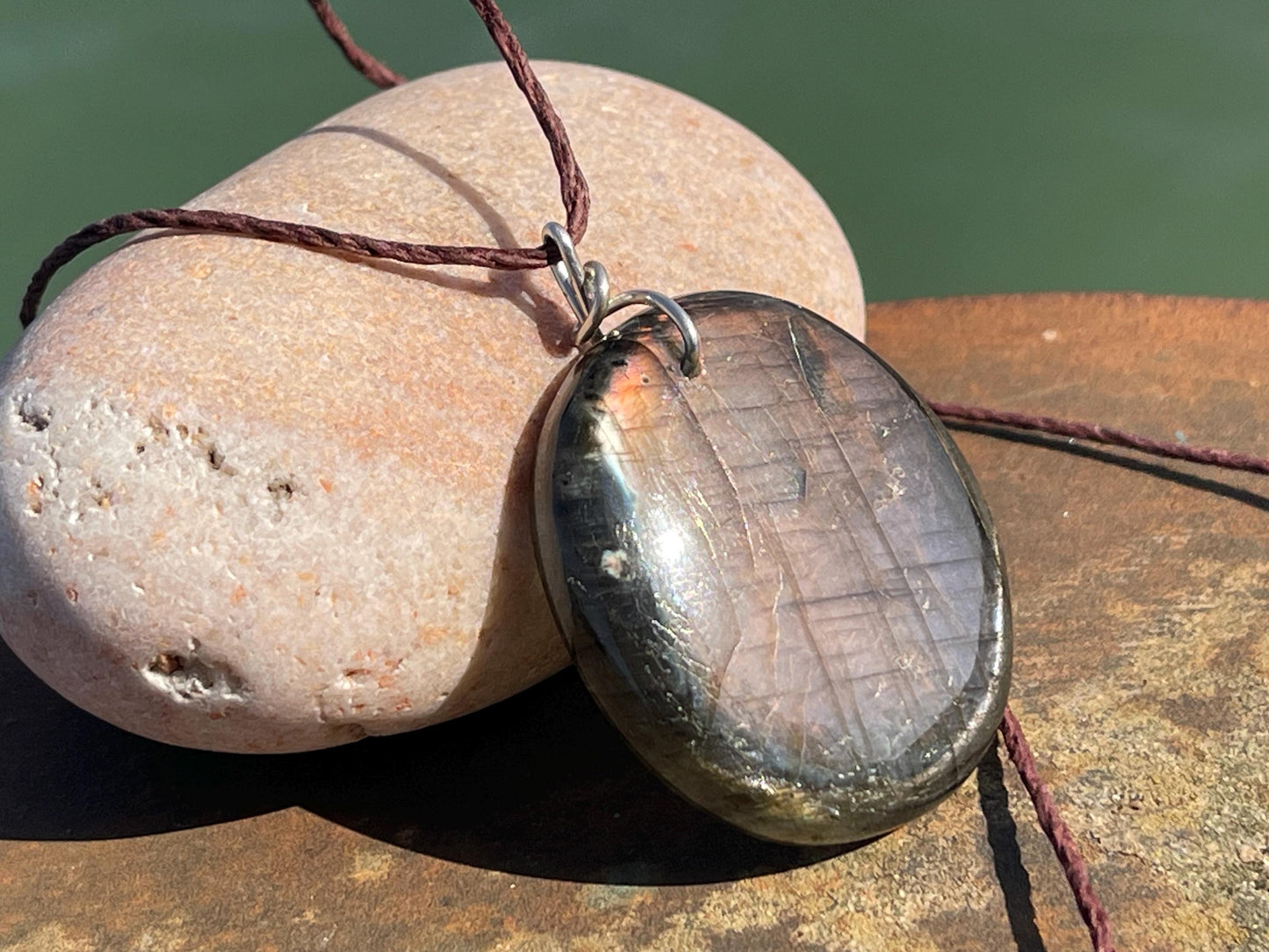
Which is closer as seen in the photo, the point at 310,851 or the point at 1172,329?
the point at 310,851

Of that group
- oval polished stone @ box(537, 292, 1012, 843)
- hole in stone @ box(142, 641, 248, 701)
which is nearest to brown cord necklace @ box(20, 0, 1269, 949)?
oval polished stone @ box(537, 292, 1012, 843)

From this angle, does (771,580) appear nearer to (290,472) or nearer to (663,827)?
(663,827)

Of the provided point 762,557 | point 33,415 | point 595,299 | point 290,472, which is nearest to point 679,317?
point 595,299

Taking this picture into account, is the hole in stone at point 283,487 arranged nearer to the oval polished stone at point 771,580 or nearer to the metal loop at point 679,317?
the oval polished stone at point 771,580

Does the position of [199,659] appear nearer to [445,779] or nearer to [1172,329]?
[445,779]

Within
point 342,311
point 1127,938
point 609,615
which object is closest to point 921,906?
point 1127,938

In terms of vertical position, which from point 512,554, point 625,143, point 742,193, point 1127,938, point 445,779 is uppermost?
point 625,143

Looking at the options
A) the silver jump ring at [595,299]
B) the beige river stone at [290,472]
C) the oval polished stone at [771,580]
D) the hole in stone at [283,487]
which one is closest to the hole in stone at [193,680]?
the beige river stone at [290,472]
